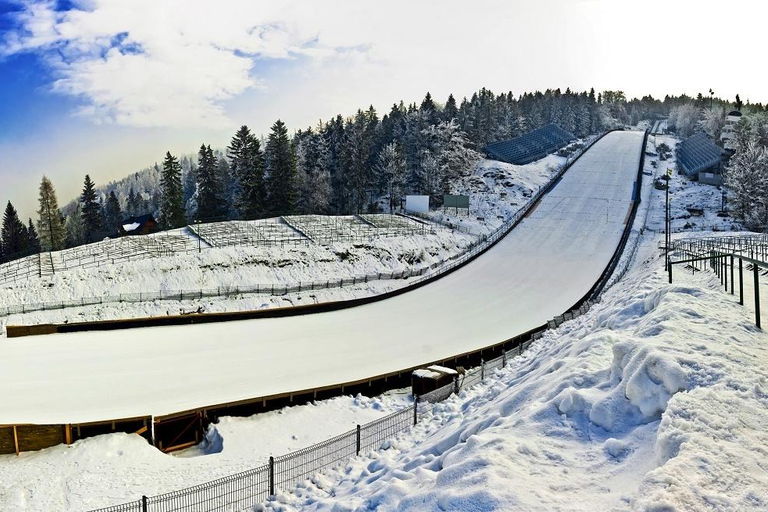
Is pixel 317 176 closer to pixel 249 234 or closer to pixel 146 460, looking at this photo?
pixel 249 234

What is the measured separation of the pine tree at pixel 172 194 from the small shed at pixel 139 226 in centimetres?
1253

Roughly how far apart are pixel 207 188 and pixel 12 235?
99.3ft

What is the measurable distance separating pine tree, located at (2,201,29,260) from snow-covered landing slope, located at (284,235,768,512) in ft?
267

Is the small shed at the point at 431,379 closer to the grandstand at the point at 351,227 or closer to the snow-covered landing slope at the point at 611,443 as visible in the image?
the snow-covered landing slope at the point at 611,443

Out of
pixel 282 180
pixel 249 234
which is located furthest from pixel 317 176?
pixel 249 234

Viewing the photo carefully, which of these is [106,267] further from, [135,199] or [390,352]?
[135,199]

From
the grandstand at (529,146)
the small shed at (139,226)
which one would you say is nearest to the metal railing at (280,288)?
the grandstand at (529,146)

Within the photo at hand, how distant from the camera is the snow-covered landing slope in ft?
20.4

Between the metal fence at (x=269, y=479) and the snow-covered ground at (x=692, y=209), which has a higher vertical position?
the snow-covered ground at (x=692, y=209)

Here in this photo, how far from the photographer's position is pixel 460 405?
1441cm

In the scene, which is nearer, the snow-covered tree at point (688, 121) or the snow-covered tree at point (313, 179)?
the snow-covered tree at point (313, 179)

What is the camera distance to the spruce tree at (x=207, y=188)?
71250mm

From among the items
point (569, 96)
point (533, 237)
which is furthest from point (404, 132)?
point (569, 96)

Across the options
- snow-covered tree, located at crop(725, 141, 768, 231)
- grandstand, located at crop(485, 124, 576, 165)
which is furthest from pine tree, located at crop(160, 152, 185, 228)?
snow-covered tree, located at crop(725, 141, 768, 231)
